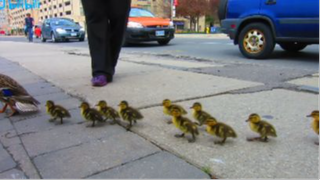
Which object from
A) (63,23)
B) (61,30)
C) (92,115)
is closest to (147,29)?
(61,30)

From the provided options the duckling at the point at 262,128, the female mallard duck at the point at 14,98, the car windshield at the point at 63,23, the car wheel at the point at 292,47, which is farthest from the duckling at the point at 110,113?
the car windshield at the point at 63,23

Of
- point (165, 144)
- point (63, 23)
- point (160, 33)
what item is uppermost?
point (63, 23)

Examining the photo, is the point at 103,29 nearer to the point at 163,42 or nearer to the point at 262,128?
the point at 262,128

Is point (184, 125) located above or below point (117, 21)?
below

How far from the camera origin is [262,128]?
6.77 ft

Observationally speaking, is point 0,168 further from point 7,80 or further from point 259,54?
point 259,54

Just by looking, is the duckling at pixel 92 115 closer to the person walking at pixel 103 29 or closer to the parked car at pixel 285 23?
the person walking at pixel 103 29

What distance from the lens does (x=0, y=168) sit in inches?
73.8

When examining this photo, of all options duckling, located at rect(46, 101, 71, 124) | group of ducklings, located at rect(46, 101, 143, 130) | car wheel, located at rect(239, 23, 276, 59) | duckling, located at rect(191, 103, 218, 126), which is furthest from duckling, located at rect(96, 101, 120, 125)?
car wheel, located at rect(239, 23, 276, 59)

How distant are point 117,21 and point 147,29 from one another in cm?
783

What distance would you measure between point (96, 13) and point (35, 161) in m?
2.29

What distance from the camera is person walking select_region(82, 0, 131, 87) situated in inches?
148

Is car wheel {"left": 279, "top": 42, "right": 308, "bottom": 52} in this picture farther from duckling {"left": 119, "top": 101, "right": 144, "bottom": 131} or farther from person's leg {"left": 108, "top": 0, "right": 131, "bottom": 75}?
person's leg {"left": 108, "top": 0, "right": 131, "bottom": 75}

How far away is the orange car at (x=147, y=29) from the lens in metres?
11.6
